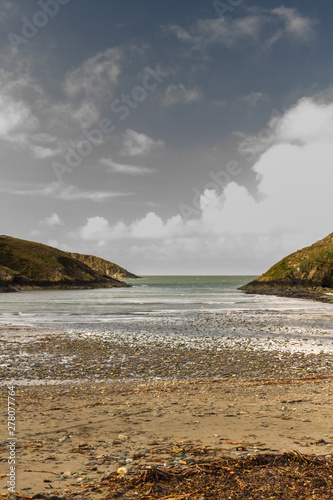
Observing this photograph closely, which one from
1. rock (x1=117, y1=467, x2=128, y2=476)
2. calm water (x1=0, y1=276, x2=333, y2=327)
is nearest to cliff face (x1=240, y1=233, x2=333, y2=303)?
calm water (x1=0, y1=276, x2=333, y2=327)

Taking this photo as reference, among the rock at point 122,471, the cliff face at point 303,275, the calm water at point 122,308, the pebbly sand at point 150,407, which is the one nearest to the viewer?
the rock at point 122,471

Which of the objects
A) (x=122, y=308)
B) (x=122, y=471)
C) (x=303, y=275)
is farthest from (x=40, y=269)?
(x=122, y=471)

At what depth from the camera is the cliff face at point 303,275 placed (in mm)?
101125

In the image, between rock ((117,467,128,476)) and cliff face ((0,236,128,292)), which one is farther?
cliff face ((0,236,128,292))

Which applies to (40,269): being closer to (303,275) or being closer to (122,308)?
(303,275)

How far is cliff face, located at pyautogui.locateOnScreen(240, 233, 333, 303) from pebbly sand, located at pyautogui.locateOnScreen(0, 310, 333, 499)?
78.1 metres

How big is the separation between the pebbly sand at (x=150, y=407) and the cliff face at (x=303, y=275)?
256 ft

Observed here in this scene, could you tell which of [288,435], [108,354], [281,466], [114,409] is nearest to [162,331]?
[108,354]

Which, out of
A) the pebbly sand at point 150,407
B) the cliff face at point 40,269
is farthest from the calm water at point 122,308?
the cliff face at point 40,269

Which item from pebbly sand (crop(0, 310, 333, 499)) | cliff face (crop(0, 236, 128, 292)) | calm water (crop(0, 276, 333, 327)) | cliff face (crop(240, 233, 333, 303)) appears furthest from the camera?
cliff face (crop(0, 236, 128, 292))

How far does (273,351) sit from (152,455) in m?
15.2

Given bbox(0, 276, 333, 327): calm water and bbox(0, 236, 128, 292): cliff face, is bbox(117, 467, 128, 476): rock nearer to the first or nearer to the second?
bbox(0, 276, 333, 327): calm water

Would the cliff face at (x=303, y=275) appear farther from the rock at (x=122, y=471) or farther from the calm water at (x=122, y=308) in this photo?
the rock at (x=122, y=471)

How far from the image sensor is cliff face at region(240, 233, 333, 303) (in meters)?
101
